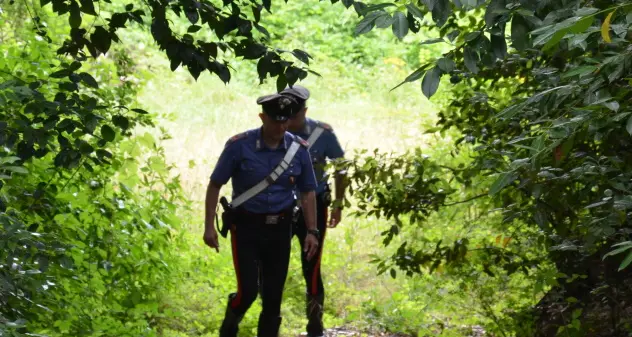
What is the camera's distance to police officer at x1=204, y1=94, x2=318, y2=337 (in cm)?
777

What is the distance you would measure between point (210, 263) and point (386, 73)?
13573 millimetres

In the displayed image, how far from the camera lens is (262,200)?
7797 millimetres

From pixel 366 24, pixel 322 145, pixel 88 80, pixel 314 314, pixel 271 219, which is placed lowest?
pixel 366 24

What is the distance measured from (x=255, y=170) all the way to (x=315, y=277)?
1872 millimetres

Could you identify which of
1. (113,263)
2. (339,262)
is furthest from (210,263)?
(113,263)

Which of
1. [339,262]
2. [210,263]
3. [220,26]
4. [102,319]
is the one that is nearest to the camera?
[220,26]

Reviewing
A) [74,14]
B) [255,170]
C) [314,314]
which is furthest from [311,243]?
[74,14]

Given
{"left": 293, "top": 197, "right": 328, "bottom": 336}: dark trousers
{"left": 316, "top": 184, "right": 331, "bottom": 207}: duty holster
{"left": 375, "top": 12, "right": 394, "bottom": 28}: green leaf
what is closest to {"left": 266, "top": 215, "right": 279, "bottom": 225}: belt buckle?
{"left": 316, "top": 184, "right": 331, "bottom": 207}: duty holster

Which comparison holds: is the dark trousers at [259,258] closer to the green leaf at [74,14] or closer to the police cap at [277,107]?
the police cap at [277,107]

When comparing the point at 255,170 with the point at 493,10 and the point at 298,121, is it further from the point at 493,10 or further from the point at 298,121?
the point at 493,10

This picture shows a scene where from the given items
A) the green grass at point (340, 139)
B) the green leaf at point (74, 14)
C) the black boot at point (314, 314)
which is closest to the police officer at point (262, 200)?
the green grass at point (340, 139)

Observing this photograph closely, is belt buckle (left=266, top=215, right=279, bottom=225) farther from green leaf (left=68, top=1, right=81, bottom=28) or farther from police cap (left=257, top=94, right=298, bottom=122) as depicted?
green leaf (left=68, top=1, right=81, bottom=28)

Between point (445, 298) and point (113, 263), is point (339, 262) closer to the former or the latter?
point (445, 298)

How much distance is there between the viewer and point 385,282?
12102 mm
